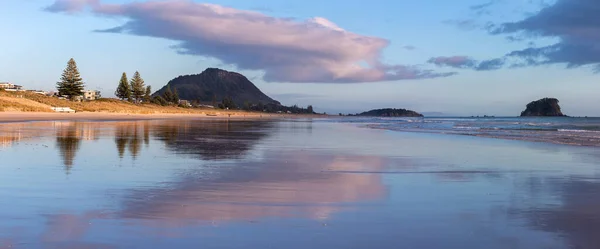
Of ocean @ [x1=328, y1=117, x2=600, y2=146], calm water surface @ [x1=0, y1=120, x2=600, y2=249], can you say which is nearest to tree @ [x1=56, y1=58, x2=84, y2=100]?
ocean @ [x1=328, y1=117, x2=600, y2=146]

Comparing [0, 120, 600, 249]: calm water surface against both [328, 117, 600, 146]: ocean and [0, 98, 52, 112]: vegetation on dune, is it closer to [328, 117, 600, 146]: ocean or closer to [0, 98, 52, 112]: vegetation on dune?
[328, 117, 600, 146]: ocean

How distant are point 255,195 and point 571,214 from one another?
4.99 metres

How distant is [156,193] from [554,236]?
620cm

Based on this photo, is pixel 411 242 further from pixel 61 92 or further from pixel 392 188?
pixel 61 92

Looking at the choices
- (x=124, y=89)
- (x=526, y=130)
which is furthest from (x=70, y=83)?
(x=526, y=130)

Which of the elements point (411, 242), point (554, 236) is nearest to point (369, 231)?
point (411, 242)

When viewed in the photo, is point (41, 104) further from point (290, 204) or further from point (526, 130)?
point (290, 204)

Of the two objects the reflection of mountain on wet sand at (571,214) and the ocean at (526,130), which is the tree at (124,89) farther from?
the reflection of mountain on wet sand at (571,214)

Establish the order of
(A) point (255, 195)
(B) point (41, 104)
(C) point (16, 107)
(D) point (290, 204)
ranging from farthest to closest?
1. (B) point (41, 104)
2. (C) point (16, 107)
3. (A) point (255, 195)
4. (D) point (290, 204)

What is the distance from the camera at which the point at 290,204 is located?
759 centimetres

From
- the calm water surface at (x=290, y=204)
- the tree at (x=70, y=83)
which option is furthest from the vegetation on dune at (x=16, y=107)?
the calm water surface at (x=290, y=204)

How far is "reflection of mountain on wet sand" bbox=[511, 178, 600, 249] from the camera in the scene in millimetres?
5723

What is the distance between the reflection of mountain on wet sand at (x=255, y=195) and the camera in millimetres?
6797

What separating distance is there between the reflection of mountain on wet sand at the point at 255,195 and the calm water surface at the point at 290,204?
20 millimetres
